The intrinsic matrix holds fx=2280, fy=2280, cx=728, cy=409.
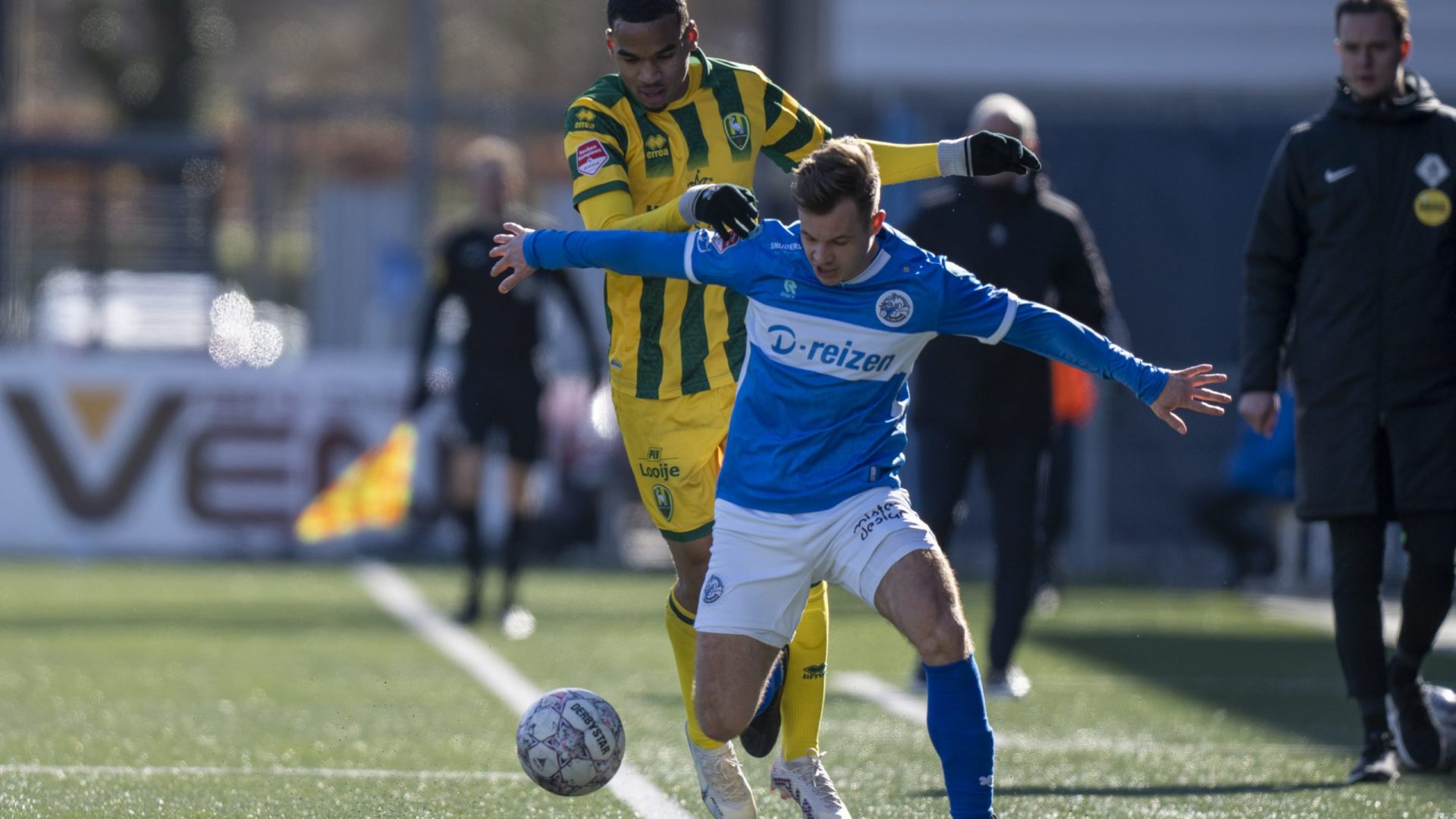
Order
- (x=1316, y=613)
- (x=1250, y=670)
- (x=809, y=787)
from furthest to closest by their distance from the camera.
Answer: (x=1316, y=613)
(x=1250, y=670)
(x=809, y=787)

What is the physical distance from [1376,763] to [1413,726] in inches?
13.3

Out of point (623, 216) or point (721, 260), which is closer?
point (721, 260)

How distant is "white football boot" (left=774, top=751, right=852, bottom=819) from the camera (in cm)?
582

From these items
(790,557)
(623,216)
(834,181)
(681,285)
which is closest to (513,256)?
(623,216)

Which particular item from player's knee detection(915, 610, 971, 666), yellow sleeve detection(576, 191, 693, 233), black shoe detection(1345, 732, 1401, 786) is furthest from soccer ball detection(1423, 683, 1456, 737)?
yellow sleeve detection(576, 191, 693, 233)

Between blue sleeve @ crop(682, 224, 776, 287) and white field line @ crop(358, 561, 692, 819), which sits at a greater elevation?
blue sleeve @ crop(682, 224, 776, 287)

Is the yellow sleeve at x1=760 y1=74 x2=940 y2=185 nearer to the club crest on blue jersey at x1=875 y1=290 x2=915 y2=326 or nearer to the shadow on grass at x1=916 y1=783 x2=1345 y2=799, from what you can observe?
the club crest on blue jersey at x1=875 y1=290 x2=915 y2=326

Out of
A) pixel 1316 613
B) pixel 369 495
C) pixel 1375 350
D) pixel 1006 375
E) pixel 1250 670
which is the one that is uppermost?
pixel 1375 350

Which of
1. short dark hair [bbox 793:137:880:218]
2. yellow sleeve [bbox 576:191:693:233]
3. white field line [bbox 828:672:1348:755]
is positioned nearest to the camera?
short dark hair [bbox 793:137:880:218]

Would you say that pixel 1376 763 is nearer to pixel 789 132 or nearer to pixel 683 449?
pixel 683 449

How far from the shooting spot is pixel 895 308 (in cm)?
553

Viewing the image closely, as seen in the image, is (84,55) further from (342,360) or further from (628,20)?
(628,20)

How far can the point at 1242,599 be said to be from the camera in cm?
1448

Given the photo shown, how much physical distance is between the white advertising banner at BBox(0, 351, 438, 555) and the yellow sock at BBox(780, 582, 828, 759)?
10.8 m
